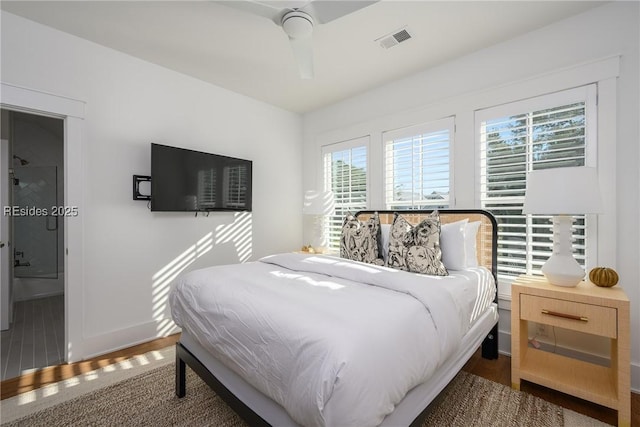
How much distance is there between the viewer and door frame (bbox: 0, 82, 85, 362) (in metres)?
2.43

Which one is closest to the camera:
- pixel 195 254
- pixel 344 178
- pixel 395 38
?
pixel 395 38

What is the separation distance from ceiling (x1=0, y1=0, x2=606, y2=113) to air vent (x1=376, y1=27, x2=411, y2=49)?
0.04 metres

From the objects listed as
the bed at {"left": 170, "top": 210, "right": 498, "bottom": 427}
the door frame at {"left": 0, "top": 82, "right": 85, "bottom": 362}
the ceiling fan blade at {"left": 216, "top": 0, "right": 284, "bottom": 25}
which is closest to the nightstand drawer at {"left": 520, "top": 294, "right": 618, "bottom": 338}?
the bed at {"left": 170, "top": 210, "right": 498, "bottom": 427}

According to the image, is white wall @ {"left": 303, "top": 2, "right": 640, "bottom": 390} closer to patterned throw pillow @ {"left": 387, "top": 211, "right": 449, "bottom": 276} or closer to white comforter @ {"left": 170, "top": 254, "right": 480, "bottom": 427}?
patterned throw pillow @ {"left": 387, "top": 211, "right": 449, "bottom": 276}

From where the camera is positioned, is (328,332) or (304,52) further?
(304,52)

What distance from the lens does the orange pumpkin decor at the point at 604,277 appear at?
1902 millimetres

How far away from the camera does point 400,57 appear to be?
2.82m

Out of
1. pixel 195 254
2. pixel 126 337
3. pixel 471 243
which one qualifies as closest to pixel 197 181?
pixel 195 254

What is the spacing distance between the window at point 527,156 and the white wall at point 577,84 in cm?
8

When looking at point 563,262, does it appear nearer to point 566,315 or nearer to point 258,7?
point 566,315

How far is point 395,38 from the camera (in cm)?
251

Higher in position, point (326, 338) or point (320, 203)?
point (320, 203)

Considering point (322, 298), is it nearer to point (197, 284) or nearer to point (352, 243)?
point (197, 284)

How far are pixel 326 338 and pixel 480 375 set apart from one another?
72.7 inches
